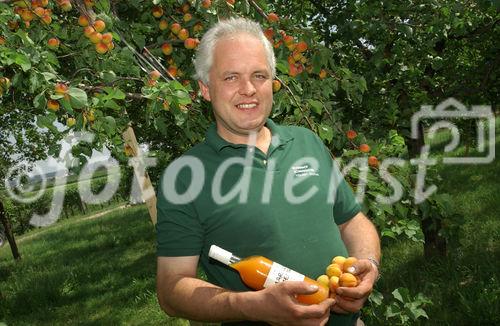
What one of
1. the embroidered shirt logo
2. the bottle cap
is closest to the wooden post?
the embroidered shirt logo

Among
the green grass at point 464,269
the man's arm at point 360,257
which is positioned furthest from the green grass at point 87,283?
the man's arm at point 360,257

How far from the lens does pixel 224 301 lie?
1666 mm

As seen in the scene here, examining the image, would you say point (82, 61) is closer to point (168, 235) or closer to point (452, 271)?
point (168, 235)

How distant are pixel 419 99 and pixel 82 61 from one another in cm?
380

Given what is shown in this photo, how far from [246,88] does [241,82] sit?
0.12ft

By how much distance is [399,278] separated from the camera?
718 cm

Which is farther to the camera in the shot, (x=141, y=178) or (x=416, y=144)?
(x=416, y=144)

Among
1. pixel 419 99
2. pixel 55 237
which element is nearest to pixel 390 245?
pixel 419 99

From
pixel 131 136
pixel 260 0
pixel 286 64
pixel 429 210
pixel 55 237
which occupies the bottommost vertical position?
pixel 55 237

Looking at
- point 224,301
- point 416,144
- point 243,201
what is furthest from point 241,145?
→ point 416,144

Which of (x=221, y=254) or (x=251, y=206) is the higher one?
(x=251, y=206)

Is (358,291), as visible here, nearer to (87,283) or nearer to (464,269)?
(464,269)

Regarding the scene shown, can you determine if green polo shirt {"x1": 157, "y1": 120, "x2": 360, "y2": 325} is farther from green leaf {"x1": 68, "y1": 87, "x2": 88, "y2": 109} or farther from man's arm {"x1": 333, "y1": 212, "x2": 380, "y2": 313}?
green leaf {"x1": 68, "y1": 87, "x2": 88, "y2": 109}

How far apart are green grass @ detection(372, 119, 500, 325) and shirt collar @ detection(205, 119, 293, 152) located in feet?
6.74
